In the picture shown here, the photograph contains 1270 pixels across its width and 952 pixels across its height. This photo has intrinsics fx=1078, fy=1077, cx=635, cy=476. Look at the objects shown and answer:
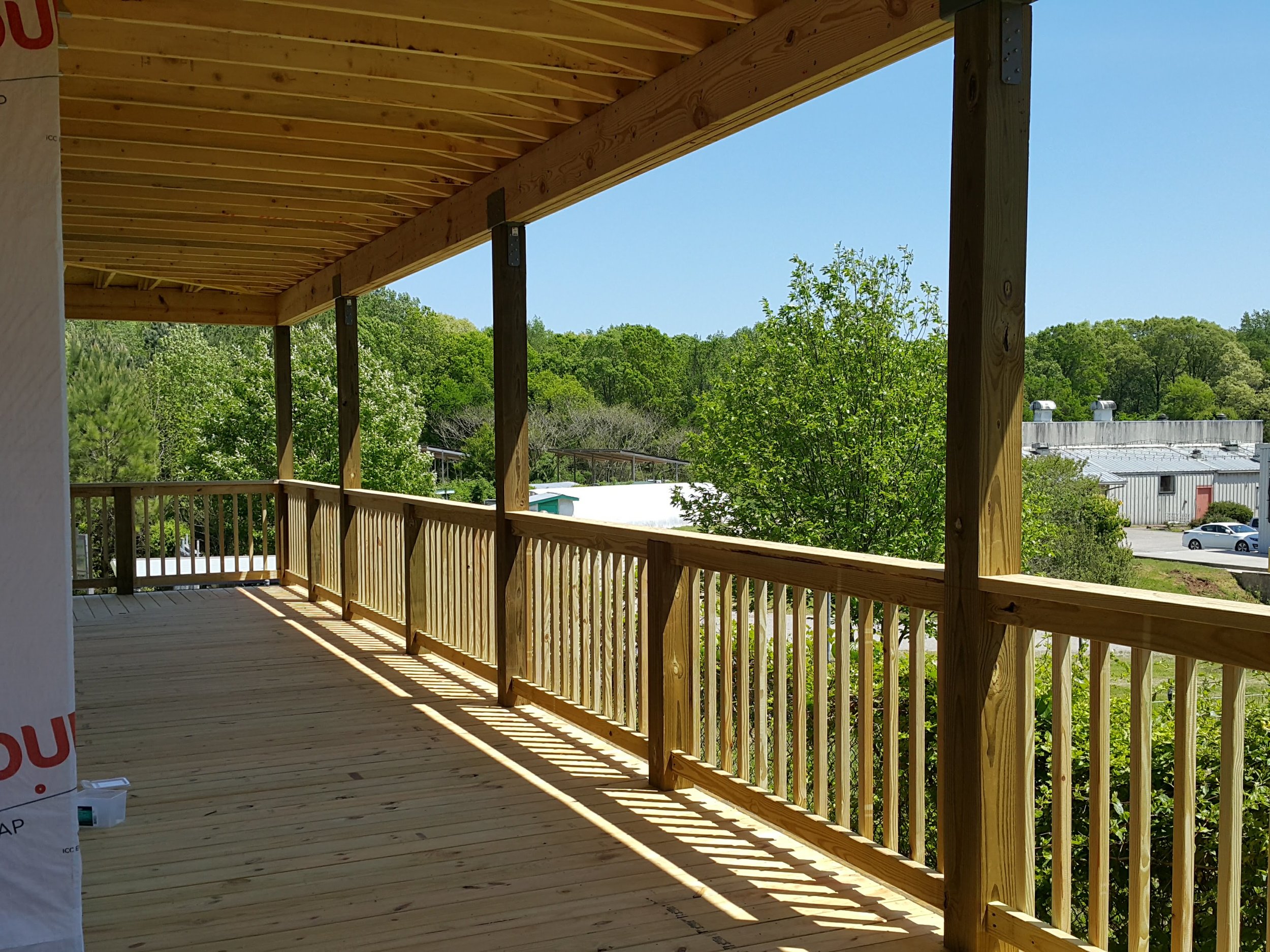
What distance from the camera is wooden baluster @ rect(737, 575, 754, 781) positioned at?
11.5 feet

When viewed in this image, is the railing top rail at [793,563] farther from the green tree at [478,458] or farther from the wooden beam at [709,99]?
the green tree at [478,458]

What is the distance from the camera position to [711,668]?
12.2 ft

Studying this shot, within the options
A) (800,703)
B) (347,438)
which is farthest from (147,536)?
(800,703)

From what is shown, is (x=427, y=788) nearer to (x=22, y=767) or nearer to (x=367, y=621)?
(x=22, y=767)

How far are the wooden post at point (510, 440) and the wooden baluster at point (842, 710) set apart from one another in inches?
93.2

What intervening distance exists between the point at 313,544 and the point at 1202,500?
20244 mm

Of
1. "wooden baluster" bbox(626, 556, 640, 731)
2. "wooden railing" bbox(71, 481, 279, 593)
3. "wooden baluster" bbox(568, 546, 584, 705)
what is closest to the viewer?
"wooden baluster" bbox(626, 556, 640, 731)

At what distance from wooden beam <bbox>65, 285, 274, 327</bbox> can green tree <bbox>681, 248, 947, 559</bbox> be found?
15.0 metres

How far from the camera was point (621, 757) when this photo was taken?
4371mm

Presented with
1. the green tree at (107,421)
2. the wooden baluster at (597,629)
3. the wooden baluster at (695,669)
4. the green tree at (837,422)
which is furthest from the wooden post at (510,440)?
the green tree at (107,421)

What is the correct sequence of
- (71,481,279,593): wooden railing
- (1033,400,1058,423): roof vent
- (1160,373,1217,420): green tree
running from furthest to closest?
1. (1033,400,1058,423): roof vent
2. (1160,373,1217,420): green tree
3. (71,481,279,593): wooden railing

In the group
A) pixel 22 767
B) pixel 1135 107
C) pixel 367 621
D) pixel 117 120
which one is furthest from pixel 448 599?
pixel 1135 107

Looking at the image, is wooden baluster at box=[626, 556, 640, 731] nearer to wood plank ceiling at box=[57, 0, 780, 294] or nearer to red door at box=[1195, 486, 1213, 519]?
wood plank ceiling at box=[57, 0, 780, 294]

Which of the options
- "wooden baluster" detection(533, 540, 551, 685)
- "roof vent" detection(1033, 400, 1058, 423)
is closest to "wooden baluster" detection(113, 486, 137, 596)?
"wooden baluster" detection(533, 540, 551, 685)
